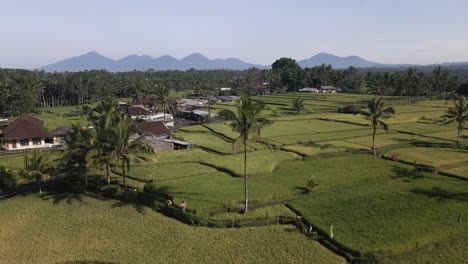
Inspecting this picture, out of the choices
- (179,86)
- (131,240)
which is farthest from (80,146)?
(179,86)

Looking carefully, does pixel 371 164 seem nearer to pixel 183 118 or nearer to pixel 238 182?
pixel 238 182

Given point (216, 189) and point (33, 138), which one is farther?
point (33, 138)

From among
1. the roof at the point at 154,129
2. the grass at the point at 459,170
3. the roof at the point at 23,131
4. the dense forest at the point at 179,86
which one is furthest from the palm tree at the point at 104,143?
the dense forest at the point at 179,86

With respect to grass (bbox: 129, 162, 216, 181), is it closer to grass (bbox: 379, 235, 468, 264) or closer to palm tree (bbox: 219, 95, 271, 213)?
palm tree (bbox: 219, 95, 271, 213)

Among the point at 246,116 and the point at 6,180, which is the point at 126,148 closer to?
the point at 246,116

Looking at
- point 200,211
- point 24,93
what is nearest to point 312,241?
point 200,211
